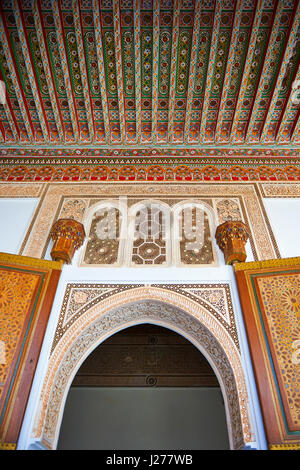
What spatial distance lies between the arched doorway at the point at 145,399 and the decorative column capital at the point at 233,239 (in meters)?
2.07

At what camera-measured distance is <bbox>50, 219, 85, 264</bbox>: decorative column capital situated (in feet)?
8.89

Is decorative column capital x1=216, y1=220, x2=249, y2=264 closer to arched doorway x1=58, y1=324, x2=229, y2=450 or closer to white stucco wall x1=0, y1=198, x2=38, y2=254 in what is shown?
white stucco wall x1=0, y1=198, x2=38, y2=254

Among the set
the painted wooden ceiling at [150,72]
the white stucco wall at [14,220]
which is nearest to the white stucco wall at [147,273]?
the white stucco wall at [14,220]

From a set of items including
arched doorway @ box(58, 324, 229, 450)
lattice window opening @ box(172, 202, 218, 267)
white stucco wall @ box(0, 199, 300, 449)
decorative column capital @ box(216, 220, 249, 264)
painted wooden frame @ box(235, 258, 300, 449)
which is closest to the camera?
painted wooden frame @ box(235, 258, 300, 449)

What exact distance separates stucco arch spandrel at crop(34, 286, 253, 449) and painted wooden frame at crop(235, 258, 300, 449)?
138 millimetres

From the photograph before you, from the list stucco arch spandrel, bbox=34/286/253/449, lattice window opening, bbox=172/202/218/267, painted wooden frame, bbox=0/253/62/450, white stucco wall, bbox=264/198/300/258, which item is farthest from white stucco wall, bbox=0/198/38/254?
white stucco wall, bbox=264/198/300/258

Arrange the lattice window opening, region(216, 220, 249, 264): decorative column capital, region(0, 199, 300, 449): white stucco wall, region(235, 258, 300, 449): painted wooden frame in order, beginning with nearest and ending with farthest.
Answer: region(235, 258, 300, 449): painted wooden frame, region(0, 199, 300, 449): white stucco wall, region(216, 220, 249, 264): decorative column capital, the lattice window opening

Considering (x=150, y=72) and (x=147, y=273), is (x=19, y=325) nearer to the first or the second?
(x=147, y=273)

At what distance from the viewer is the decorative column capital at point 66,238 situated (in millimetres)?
2711

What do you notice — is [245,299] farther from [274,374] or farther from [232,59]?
[232,59]

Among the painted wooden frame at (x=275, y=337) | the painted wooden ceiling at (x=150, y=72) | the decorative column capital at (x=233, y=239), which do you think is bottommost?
the painted wooden frame at (x=275, y=337)

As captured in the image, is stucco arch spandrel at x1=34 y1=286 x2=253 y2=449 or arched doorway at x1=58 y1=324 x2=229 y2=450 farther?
arched doorway at x1=58 y1=324 x2=229 y2=450

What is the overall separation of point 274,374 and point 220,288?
2.35 feet

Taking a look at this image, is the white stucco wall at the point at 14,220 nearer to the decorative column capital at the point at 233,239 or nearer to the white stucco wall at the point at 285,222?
the decorative column capital at the point at 233,239
